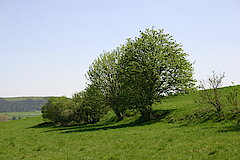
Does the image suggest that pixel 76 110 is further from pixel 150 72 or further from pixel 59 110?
pixel 150 72

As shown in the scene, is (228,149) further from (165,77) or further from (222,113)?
(165,77)

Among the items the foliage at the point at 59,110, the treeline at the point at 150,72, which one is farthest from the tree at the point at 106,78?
the foliage at the point at 59,110

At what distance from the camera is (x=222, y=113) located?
29.4m

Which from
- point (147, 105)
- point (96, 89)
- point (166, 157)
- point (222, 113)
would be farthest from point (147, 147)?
point (96, 89)

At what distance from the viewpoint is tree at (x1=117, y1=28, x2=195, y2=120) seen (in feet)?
128

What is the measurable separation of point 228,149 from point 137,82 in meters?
25.7

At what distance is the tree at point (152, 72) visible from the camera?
39.0m

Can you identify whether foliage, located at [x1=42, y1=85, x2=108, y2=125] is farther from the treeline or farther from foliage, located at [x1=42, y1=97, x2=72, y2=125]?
the treeline

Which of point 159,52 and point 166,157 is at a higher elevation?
point 159,52

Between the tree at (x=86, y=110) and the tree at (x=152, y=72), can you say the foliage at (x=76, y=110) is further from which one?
the tree at (x=152, y=72)

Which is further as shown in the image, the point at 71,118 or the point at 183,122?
the point at 71,118

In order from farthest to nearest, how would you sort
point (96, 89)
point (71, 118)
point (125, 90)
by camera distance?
point (71, 118) → point (96, 89) → point (125, 90)

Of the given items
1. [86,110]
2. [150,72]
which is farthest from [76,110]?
[150,72]

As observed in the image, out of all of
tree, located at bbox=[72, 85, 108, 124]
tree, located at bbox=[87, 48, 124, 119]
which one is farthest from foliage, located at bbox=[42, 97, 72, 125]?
tree, located at bbox=[87, 48, 124, 119]
